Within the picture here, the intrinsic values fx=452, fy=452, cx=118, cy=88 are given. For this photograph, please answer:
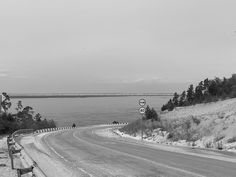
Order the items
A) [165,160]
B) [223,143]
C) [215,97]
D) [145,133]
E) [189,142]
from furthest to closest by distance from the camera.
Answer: [215,97] → [145,133] → [189,142] → [223,143] → [165,160]

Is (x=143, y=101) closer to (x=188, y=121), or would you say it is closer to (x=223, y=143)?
(x=188, y=121)

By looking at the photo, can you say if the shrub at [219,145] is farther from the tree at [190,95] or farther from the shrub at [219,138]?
the tree at [190,95]

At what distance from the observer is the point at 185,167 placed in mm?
15844

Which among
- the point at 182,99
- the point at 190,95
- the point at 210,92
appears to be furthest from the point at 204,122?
the point at 182,99

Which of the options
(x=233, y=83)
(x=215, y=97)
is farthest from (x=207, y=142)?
(x=233, y=83)

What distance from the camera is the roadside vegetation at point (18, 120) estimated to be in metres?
62.2

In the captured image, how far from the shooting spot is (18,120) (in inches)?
3068

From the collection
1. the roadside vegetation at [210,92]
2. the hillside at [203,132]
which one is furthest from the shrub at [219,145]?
the roadside vegetation at [210,92]

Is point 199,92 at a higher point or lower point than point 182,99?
higher

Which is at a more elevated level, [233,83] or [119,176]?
[233,83]

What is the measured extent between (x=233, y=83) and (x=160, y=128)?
1577cm

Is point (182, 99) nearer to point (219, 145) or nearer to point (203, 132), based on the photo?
point (203, 132)

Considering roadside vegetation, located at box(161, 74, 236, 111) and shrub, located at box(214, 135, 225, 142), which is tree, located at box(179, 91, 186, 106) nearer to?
roadside vegetation, located at box(161, 74, 236, 111)

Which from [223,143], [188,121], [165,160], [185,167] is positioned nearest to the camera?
[185,167]
